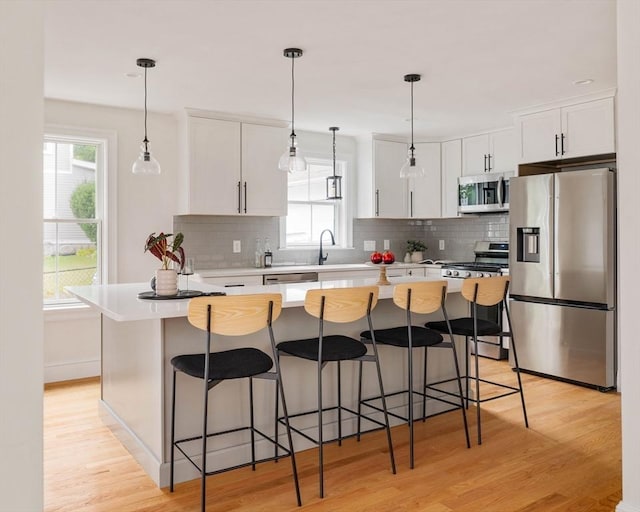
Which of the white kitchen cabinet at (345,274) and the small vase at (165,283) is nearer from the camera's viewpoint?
the small vase at (165,283)

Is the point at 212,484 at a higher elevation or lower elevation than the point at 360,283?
lower

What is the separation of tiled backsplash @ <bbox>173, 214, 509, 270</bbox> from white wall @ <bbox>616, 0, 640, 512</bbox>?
3.89 metres

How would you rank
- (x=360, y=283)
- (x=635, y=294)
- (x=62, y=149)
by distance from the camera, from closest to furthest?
1. (x=635, y=294)
2. (x=360, y=283)
3. (x=62, y=149)

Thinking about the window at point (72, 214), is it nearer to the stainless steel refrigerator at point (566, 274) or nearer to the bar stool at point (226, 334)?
the bar stool at point (226, 334)

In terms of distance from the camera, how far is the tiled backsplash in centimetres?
538

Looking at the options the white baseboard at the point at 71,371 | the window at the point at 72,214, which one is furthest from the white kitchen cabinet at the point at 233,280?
the white baseboard at the point at 71,371

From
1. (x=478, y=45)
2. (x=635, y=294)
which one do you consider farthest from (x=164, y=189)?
(x=635, y=294)

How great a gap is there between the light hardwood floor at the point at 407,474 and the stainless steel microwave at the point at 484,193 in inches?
97.0

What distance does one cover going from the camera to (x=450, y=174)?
6.22m

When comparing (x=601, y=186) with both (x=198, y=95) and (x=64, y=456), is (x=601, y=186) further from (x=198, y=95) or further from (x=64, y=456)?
(x=64, y=456)

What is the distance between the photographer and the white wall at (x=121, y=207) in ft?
15.3

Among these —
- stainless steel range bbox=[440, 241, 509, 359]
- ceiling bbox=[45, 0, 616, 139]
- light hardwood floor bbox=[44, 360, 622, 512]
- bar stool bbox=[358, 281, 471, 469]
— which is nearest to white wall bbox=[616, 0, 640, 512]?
light hardwood floor bbox=[44, 360, 622, 512]

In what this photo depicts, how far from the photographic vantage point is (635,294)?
85.7 inches

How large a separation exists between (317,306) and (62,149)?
127 inches
